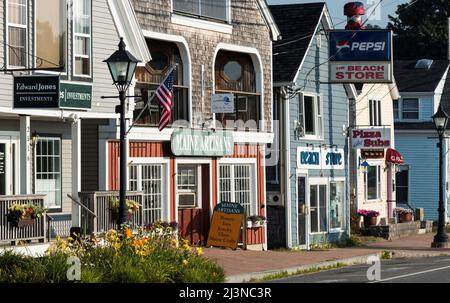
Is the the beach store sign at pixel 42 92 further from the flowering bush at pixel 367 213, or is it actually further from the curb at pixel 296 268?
the flowering bush at pixel 367 213

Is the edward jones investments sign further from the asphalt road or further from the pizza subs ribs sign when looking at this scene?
the pizza subs ribs sign

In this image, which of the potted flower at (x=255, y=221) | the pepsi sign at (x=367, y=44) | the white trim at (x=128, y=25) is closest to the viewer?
the white trim at (x=128, y=25)

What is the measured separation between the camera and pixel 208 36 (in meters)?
33.7

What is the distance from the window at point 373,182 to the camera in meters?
47.6

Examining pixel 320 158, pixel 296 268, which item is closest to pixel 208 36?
pixel 296 268

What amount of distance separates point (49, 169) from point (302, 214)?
12981 mm

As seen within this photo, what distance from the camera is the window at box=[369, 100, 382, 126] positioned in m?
47.9

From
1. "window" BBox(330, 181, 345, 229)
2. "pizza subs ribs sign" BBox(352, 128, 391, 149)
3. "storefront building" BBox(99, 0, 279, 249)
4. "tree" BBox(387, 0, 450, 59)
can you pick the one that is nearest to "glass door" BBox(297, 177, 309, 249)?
"window" BBox(330, 181, 345, 229)

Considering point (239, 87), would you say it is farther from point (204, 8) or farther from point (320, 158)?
point (320, 158)

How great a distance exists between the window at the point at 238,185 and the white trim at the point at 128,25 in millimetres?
6782

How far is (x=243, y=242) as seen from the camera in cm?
3434

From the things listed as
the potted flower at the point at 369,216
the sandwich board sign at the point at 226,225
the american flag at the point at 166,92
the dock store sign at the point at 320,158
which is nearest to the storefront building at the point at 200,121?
the sandwich board sign at the point at 226,225

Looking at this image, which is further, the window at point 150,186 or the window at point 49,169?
the window at point 150,186

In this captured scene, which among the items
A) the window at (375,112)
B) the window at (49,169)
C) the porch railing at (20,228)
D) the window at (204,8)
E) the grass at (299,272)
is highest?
the window at (204,8)
